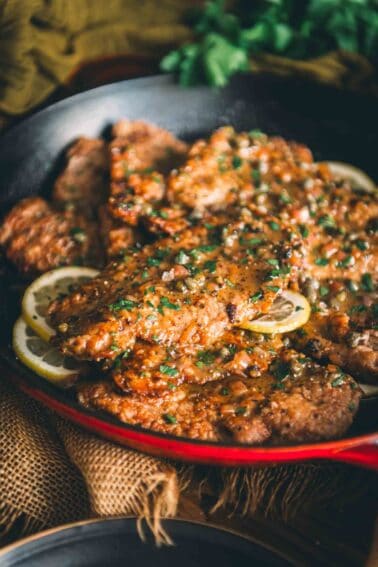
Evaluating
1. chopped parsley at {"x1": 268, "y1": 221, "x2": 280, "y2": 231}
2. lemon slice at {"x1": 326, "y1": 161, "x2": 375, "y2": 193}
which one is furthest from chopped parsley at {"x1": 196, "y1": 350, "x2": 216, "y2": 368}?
lemon slice at {"x1": 326, "y1": 161, "x2": 375, "y2": 193}

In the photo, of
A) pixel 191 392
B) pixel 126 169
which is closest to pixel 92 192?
pixel 126 169

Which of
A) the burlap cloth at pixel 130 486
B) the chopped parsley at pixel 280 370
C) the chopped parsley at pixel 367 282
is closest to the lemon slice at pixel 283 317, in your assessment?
the chopped parsley at pixel 280 370

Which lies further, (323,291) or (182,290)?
A: (323,291)

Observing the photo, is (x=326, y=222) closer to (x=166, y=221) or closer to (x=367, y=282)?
(x=367, y=282)

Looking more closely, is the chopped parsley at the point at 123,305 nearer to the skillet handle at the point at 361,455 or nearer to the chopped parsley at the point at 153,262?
the chopped parsley at the point at 153,262

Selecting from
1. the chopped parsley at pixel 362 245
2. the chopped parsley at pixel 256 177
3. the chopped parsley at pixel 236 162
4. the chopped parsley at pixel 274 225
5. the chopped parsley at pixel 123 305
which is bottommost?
the chopped parsley at pixel 362 245

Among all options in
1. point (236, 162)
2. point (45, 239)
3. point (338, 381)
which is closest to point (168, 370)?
point (338, 381)

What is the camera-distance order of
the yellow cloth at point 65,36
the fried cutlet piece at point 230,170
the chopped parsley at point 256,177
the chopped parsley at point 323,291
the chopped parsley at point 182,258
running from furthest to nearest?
the yellow cloth at point 65,36 → the chopped parsley at point 256,177 → the fried cutlet piece at point 230,170 → the chopped parsley at point 323,291 → the chopped parsley at point 182,258
